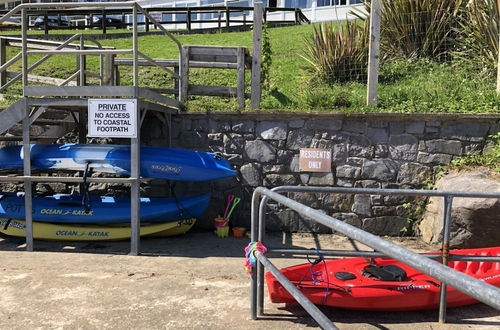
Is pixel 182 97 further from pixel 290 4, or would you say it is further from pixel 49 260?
pixel 290 4

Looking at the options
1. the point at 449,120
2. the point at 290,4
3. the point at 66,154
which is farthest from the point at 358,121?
the point at 290,4

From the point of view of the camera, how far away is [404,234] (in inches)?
299

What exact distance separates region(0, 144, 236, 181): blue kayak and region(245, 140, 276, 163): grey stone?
0.77 meters

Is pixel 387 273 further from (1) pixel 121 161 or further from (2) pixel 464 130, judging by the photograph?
(1) pixel 121 161

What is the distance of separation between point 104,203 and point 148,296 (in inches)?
112

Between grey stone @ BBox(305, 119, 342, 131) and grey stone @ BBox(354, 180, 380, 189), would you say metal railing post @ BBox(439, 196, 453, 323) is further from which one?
grey stone @ BBox(305, 119, 342, 131)

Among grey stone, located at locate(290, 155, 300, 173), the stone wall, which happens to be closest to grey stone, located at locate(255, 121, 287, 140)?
the stone wall

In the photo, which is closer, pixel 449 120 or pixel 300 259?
pixel 300 259

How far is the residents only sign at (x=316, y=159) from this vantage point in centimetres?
767

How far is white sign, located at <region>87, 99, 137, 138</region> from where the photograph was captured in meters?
6.36

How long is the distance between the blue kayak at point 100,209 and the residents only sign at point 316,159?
1609 mm

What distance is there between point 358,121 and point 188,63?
3.10m

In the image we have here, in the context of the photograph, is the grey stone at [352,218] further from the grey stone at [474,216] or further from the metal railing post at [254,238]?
the metal railing post at [254,238]

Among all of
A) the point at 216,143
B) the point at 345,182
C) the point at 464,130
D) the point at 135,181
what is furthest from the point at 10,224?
the point at 464,130
